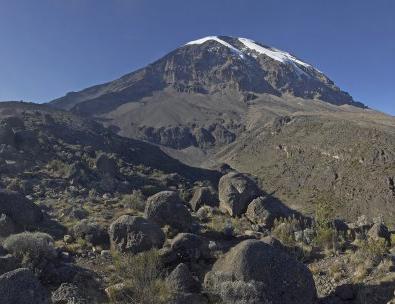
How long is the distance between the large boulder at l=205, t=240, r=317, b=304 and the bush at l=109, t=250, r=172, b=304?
121 cm

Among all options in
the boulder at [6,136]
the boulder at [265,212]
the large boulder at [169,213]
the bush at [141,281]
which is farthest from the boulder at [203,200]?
the boulder at [6,136]

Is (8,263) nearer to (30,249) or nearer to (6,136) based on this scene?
(30,249)

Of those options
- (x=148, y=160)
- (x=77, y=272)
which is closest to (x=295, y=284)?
(x=77, y=272)

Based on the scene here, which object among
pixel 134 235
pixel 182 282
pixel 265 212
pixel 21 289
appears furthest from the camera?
pixel 265 212

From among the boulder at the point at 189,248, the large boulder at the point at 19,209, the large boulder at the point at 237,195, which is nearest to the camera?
the boulder at the point at 189,248

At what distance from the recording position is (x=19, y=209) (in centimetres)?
1528

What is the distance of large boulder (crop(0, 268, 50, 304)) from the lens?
8.79 m

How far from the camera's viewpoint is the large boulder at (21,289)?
879 centimetres

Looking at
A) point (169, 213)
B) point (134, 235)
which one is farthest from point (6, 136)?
point (134, 235)

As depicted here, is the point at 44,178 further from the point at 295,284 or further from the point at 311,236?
the point at 295,284

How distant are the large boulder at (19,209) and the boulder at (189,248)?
217 inches

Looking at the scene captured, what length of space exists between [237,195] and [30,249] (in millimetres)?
10182

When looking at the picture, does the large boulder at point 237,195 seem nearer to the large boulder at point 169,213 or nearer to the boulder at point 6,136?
the large boulder at point 169,213

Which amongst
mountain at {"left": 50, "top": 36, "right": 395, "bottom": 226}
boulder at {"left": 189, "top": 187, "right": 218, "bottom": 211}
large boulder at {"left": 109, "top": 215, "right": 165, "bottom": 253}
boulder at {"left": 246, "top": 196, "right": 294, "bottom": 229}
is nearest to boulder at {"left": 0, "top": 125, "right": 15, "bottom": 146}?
boulder at {"left": 189, "top": 187, "right": 218, "bottom": 211}
